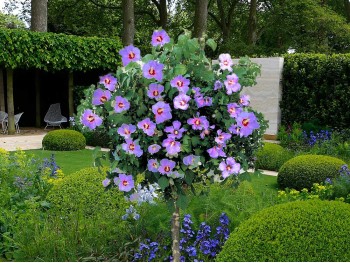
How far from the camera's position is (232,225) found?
4133mm

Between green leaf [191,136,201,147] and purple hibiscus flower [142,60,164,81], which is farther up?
purple hibiscus flower [142,60,164,81]

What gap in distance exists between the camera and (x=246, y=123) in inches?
113

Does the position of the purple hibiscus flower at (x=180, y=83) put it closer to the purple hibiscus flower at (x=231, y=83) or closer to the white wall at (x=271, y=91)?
the purple hibiscus flower at (x=231, y=83)

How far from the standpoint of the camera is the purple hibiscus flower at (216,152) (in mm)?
2836

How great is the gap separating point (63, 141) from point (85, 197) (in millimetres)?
7386

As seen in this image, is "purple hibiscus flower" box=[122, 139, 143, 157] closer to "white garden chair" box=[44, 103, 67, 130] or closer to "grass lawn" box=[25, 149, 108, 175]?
"grass lawn" box=[25, 149, 108, 175]

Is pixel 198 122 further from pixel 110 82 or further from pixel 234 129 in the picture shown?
pixel 110 82

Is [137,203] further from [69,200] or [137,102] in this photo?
[137,102]

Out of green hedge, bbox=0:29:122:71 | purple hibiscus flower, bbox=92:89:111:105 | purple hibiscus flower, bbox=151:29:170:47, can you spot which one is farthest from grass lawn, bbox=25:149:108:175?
purple hibiscus flower, bbox=151:29:170:47

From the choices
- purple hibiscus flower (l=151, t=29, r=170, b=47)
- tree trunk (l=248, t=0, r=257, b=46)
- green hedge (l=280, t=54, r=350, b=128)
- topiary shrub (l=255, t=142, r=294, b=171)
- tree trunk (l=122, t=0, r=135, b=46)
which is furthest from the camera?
tree trunk (l=248, t=0, r=257, b=46)

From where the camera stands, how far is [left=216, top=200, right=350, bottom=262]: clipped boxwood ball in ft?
8.89

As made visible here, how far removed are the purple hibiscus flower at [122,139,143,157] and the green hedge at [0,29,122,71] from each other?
1254 centimetres

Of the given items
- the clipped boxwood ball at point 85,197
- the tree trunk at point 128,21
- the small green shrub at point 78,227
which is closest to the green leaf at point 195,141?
the small green shrub at point 78,227

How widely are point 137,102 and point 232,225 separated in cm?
179
